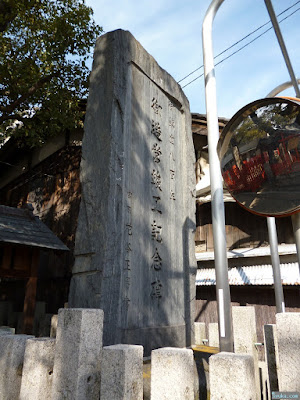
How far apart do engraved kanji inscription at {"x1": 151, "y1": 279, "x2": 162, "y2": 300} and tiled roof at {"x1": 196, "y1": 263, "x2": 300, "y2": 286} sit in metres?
5.41

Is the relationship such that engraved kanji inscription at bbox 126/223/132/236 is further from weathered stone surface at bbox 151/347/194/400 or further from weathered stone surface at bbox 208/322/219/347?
weathered stone surface at bbox 208/322/219/347

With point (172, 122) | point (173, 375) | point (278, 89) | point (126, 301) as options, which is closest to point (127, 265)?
point (126, 301)

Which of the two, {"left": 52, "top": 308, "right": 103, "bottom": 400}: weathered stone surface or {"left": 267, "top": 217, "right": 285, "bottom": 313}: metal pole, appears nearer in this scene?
{"left": 52, "top": 308, "right": 103, "bottom": 400}: weathered stone surface

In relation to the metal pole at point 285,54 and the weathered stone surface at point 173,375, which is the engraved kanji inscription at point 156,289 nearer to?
the weathered stone surface at point 173,375

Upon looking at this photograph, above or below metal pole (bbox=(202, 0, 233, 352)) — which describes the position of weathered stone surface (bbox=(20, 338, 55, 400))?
below

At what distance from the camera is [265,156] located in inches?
119

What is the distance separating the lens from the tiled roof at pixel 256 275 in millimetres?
9008

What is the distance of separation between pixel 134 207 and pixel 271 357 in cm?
256

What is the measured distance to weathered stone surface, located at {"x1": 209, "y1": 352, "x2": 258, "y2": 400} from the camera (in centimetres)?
219

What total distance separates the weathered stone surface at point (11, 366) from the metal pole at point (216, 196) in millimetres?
2142

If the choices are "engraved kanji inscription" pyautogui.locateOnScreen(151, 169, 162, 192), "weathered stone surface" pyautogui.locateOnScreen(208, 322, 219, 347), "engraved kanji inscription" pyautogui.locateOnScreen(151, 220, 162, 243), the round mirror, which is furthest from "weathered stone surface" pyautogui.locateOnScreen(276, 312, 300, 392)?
"weathered stone surface" pyautogui.locateOnScreen(208, 322, 219, 347)

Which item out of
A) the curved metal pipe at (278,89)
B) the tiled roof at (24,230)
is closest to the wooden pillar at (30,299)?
the tiled roof at (24,230)

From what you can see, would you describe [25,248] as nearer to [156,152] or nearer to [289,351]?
[156,152]

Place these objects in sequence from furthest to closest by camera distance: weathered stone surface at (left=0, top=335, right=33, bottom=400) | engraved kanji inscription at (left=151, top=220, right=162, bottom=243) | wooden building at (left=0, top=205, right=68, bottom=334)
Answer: wooden building at (left=0, top=205, right=68, bottom=334), engraved kanji inscription at (left=151, top=220, right=162, bottom=243), weathered stone surface at (left=0, top=335, right=33, bottom=400)
